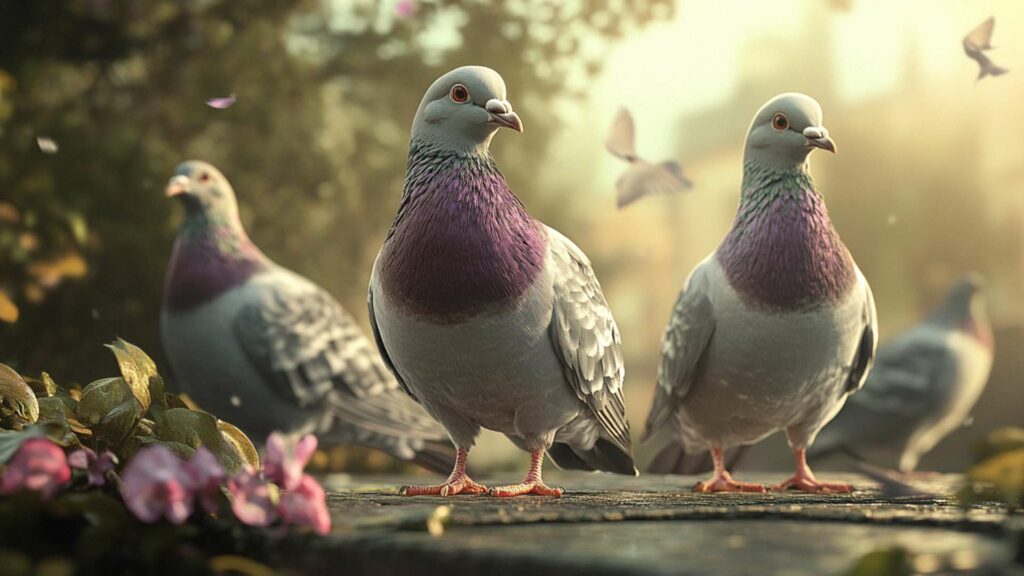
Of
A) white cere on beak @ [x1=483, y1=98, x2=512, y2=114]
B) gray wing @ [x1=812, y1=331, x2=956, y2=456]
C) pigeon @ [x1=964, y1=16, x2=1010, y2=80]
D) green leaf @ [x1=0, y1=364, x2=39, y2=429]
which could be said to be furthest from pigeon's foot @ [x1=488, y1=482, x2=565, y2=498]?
gray wing @ [x1=812, y1=331, x2=956, y2=456]

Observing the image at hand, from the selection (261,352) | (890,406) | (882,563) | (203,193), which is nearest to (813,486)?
(882,563)

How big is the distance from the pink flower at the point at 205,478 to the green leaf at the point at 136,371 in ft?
1.14

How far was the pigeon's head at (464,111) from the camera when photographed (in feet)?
7.09

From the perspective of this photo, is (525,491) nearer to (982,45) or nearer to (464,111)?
(464,111)

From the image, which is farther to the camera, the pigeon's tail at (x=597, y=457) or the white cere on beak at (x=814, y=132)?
the pigeon's tail at (x=597, y=457)

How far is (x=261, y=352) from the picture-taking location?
11.1ft

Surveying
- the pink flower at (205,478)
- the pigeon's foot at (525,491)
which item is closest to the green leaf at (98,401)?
the pink flower at (205,478)

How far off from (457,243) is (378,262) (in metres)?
0.24

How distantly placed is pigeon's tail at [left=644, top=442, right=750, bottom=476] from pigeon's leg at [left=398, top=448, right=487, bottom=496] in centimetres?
93

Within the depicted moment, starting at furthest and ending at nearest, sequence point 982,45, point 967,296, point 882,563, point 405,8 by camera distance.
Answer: point 405,8
point 967,296
point 982,45
point 882,563

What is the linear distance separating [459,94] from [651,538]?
1111 mm

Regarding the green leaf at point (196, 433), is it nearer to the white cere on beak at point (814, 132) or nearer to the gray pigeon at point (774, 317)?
the gray pigeon at point (774, 317)

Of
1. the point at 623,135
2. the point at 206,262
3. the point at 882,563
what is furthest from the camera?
the point at 206,262

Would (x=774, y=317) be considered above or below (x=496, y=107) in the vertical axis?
below
